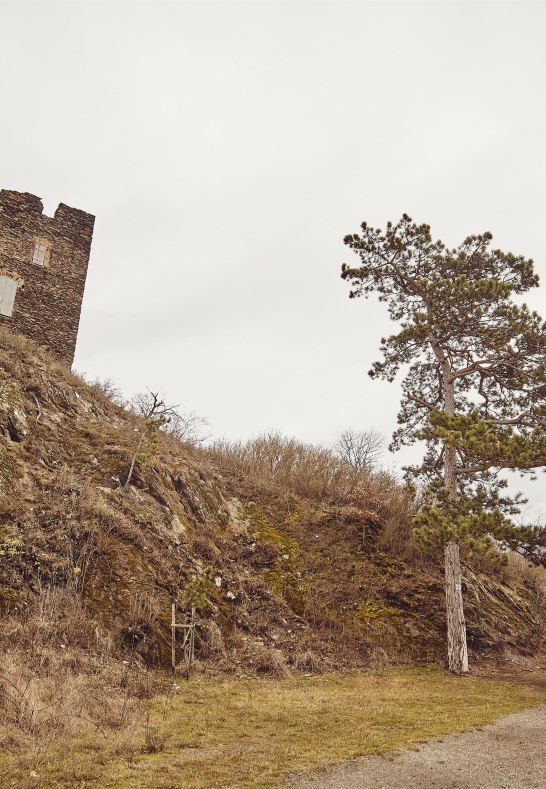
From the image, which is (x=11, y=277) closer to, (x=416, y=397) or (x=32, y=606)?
(x=32, y=606)

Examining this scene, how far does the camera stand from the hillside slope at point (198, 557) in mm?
11422

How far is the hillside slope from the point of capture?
1142 centimetres

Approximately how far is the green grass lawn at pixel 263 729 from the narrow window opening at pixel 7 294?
17267mm

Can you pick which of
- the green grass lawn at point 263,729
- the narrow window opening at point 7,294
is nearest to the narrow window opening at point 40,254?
the narrow window opening at point 7,294

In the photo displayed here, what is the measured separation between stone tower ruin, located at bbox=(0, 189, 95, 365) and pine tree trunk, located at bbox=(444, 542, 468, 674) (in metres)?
17.2

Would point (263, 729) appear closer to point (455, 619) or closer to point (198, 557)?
point (198, 557)

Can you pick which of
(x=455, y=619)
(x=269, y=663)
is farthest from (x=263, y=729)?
(x=455, y=619)

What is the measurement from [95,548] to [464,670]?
34.3ft

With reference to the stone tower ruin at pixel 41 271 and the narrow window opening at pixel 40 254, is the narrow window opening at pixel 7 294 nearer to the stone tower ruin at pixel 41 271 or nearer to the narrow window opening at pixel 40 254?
the stone tower ruin at pixel 41 271

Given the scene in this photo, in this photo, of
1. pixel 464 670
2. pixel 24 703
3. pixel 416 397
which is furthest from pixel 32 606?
pixel 416 397

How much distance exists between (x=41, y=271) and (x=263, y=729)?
21.0 meters

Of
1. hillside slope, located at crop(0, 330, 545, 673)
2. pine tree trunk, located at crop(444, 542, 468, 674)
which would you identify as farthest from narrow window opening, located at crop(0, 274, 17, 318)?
pine tree trunk, located at crop(444, 542, 468, 674)

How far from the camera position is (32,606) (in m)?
10.3

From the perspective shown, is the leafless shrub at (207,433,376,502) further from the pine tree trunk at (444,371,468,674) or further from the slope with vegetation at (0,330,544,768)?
the pine tree trunk at (444,371,468,674)
